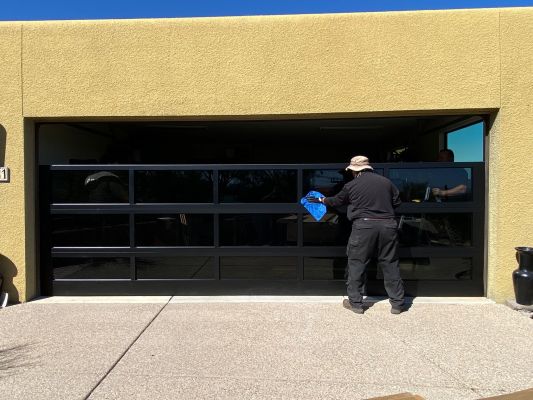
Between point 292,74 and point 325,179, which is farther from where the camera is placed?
point 325,179

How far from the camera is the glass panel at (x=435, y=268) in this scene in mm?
5879

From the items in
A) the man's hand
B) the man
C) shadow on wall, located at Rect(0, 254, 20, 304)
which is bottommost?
shadow on wall, located at Rect(0, 254, 20, 304)

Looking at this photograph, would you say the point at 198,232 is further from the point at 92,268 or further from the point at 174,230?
the point at 92,268

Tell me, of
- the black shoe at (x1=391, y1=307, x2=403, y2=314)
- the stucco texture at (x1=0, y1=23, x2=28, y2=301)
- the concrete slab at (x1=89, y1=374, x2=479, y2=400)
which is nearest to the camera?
the concrete slab at (x1=89, y1=374, x2=479, y2=400)

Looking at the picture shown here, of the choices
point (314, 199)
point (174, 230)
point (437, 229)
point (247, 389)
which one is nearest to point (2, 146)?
point (174, 230)

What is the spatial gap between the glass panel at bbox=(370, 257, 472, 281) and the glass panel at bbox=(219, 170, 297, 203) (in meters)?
1.66

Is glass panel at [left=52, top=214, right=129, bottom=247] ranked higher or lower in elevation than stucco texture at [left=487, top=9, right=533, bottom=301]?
lower

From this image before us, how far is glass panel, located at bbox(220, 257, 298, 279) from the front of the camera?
6012 mm

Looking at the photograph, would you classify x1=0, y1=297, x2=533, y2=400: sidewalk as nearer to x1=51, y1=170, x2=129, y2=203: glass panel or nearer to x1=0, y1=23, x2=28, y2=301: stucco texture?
x1=0, y1=23, x2=28, y2=301: stucco texture

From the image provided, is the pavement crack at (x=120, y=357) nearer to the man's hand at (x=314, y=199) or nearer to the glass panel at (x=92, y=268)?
the glass panel at (x=92, y=268)

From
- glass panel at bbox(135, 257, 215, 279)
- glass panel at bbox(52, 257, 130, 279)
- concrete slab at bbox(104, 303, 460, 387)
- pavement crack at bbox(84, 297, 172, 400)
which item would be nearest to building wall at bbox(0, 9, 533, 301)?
glass panel at bbox(52, 257, 130, 279)

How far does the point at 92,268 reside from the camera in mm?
6066

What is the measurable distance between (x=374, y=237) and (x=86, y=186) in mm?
3839

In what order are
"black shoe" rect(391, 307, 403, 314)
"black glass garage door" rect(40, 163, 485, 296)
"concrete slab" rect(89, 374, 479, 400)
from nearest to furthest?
"concrete slab" rect(89, 374, 479, 400) → "black shoe" rect(391, 307, 403, 314) → "black glass garage door" rect(40, 163, 485, 296)
